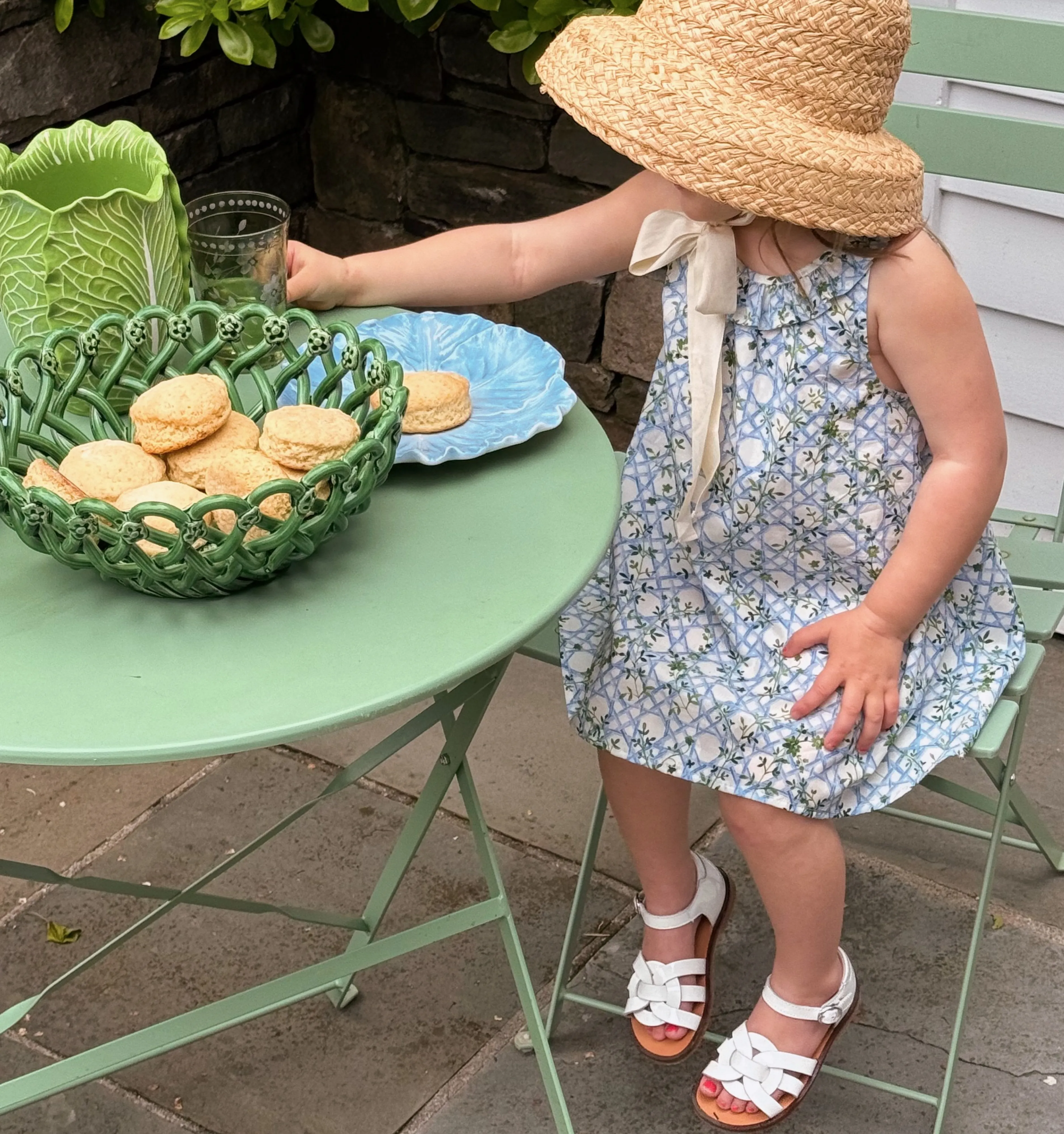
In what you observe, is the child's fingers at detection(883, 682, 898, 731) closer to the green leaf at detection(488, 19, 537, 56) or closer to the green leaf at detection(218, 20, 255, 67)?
the green leaf at detection(488, 19, 537, 56)

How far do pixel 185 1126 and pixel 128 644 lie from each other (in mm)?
942

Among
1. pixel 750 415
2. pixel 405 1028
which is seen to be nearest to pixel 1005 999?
pixel 405 1028

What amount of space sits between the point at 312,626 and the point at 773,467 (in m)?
0.62

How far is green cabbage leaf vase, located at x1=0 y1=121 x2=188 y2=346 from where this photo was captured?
4.53 feet

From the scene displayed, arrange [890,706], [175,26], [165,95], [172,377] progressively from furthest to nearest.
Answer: [165,95], [175,26], [890,706], [172,377]

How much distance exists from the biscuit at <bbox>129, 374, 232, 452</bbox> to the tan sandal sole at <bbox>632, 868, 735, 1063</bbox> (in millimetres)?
1003

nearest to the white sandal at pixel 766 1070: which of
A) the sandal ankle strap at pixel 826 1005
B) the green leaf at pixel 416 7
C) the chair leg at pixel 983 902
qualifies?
the sandal ankle strap at pixel 826 1005

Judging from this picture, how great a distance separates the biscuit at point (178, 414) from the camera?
1.22m

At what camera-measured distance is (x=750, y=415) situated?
1.58 m

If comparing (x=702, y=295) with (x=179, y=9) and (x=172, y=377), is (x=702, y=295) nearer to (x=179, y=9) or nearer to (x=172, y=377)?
(x=172, y=377)

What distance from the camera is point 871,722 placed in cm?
154

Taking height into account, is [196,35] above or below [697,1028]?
above

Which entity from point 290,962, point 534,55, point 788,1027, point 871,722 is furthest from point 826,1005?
point 534,55

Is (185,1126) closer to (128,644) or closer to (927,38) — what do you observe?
(128,644)
